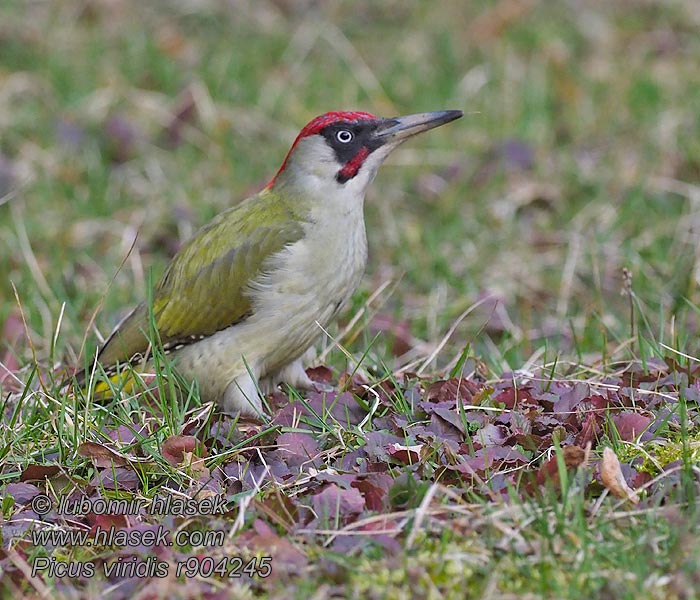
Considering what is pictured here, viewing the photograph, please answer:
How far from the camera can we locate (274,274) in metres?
4.03

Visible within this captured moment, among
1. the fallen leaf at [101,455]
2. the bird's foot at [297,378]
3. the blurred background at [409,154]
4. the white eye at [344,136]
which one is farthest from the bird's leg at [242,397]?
the white eye at [344,136]

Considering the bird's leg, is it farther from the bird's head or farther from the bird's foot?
the bird's head

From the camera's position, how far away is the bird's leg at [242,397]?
3.96 m

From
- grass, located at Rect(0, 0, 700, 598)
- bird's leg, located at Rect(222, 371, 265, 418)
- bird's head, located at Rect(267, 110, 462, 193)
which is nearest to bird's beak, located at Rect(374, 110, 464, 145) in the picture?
bird's head, located at Rect(267, 110, 462, 193)

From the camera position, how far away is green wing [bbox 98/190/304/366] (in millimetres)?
4094

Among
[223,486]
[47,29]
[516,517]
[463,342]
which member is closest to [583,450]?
[516,517]

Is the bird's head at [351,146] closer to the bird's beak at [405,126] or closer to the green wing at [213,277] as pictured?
the bird's beak at [405,126]

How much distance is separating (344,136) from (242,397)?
1.00 m

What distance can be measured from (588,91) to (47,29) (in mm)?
3906

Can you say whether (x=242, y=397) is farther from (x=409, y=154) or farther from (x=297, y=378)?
(x=409, y=154)

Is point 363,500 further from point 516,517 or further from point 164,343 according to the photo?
point 164,343

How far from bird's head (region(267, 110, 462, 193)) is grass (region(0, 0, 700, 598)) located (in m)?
0.50

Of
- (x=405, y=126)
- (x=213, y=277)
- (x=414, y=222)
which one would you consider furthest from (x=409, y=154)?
(x=213, y=277)

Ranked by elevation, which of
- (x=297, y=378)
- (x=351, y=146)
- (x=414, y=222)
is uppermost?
(x=351, y=146)
